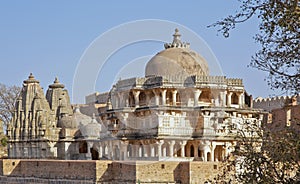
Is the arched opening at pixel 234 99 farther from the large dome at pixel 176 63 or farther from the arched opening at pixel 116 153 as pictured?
the arched opening at pixel 116 153

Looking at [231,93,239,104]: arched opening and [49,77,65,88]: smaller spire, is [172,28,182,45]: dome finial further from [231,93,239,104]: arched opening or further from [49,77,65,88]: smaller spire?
[49,77,65,88]: smaller spire

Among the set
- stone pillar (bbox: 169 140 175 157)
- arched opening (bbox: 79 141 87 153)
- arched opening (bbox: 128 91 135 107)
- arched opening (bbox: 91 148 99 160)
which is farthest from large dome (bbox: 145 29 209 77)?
arched opening (bbox: 79 141 87 153)

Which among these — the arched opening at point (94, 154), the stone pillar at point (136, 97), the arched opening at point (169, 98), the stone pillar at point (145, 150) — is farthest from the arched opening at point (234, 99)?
the arched opening at point (94, 154)

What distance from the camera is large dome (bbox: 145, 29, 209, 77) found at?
2716cm

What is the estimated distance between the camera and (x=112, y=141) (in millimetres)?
27219

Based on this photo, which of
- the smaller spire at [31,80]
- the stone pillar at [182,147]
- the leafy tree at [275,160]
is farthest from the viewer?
the smaller spire at [31,80]

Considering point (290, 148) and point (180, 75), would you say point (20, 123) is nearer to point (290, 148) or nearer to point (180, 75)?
point (180, 75)

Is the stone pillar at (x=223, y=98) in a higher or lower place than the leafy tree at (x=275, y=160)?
higher

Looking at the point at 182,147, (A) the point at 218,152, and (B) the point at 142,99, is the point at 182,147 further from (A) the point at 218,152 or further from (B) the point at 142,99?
(B) the point at 142,99

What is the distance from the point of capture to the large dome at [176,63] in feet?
89.1

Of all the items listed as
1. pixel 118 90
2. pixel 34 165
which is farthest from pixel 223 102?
pixel 34 165

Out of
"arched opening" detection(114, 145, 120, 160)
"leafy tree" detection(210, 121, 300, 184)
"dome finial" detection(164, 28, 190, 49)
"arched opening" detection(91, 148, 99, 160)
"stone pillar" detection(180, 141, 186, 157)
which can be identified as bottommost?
"arched opening" detection(91, 148, 99, 160)

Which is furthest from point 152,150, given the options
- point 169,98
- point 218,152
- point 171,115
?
point 169,98

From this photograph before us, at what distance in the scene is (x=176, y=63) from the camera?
27141 millimetres
